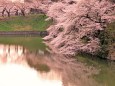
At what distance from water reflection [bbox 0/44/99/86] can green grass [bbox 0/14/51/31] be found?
26.6m

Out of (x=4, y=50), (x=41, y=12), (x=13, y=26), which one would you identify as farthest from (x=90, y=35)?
(x=41, y=12)

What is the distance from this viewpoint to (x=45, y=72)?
80.0 feet

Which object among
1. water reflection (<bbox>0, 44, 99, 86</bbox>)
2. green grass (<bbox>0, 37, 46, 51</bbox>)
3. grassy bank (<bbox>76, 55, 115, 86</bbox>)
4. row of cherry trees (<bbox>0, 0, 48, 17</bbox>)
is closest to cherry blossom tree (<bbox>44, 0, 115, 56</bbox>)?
grassy bank (<bbox>76, 55, 115, 86</bbox>)

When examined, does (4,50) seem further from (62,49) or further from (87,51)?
(87,51)

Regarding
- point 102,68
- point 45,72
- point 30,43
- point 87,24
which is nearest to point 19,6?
point 30,43

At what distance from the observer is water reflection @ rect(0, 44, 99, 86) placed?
2038 centimetres

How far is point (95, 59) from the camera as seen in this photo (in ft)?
93.4

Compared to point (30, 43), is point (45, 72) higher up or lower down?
higher up

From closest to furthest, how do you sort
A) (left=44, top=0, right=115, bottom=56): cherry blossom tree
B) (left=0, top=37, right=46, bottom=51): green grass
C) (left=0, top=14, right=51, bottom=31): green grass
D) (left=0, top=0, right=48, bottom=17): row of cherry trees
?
(left=44, top=0, right=115, bottom=56): cherry blossom tree
(left=0, top=37, right=46, bottom=51): green grass
(left=0, top=14, right=51, bottom=31): green grass
(left=0, top=0, right=48, bottom=17): row of cherry trees

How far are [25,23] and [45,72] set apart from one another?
39428 mm

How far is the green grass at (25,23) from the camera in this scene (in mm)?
60500

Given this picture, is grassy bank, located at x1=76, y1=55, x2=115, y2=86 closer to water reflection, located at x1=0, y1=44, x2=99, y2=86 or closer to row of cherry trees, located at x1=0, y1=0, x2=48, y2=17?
water reflection, located at x1=0, y1=44, x2=99, y2=86

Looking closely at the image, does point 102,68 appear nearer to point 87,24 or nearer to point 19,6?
point 87,24

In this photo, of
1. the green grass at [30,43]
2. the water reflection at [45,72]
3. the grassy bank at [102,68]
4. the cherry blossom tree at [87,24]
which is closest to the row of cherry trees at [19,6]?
the green grass at [30,43]
